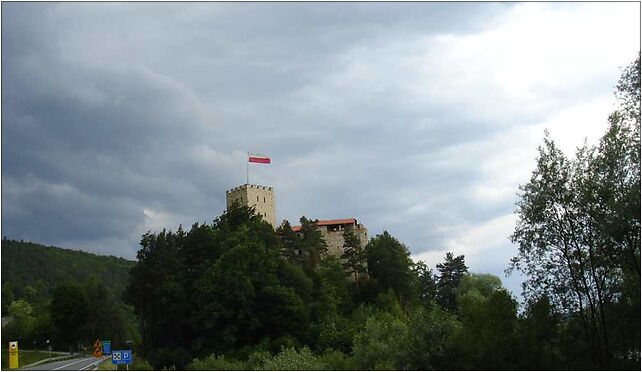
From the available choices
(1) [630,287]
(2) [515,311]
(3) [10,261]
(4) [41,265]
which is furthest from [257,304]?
(4) [41,265]

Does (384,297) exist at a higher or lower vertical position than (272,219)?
lower

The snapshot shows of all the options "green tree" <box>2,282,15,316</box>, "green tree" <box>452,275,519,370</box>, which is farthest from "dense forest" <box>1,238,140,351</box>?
"green tree" <box>452,275,519,370</box>

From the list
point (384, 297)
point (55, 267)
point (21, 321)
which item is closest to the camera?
point (384, 297)

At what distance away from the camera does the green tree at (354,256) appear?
82.4 metres

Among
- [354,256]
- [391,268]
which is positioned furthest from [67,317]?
[391,268]

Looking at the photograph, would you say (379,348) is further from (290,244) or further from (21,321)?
(21,321)

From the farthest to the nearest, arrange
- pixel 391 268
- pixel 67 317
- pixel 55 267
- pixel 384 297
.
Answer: pixel 55 267 < pixel 67 317 < pixel 391 268 < pixel 384 297

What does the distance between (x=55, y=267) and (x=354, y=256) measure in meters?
104

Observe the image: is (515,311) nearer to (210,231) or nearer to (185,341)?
(185,341)

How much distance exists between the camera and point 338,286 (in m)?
75.6

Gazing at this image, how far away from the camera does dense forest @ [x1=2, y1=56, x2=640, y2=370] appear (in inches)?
1185

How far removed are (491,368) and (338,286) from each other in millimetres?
44810

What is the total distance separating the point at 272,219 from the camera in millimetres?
91625

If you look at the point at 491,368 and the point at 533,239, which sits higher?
the point at 533,239
